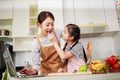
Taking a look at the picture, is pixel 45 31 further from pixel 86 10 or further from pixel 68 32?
pixel 86 10

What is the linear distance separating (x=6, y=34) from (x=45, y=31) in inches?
40.1

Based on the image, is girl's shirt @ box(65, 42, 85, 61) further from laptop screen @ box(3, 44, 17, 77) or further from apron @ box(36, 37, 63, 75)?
laptop screen @ box(3, 44, 17, 77)

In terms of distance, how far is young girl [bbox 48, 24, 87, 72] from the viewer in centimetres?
115

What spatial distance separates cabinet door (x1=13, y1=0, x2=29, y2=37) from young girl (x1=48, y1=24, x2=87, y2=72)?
2.81ft

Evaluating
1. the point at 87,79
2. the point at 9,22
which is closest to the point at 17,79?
the point at 87,79

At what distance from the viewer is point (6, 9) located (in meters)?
2.17

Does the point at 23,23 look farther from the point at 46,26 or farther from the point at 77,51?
the point at 77,51

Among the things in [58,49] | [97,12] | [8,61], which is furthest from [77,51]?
[97,12]

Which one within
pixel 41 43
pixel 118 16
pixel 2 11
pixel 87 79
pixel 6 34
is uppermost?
pixel 2 11

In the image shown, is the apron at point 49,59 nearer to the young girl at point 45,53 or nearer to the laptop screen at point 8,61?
the young girl at point 45,53

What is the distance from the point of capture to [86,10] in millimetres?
2029

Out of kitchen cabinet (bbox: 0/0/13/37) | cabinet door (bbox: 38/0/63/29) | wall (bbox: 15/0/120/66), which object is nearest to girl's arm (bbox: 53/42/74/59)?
cabinet door (bbox: 38/0/63/29)

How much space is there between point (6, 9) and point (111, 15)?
141 cm

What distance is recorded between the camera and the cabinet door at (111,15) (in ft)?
6.34
